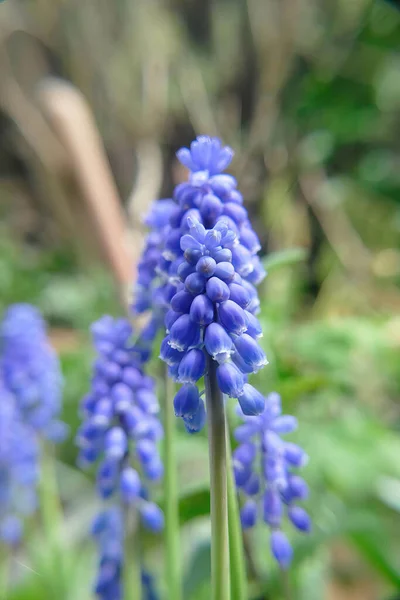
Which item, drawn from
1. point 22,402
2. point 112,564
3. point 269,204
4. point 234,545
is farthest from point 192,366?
point 269,204

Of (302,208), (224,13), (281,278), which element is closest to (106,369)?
(281,278)

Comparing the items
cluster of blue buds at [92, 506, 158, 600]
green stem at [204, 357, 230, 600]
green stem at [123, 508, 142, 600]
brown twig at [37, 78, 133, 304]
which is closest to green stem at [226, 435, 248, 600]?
green stem at [204, 357, 230, 600]

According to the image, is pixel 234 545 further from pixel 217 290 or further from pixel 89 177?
pixel 89 177

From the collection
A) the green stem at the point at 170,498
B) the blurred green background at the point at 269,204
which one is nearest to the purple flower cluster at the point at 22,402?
the blurred green background at the point at 269,204

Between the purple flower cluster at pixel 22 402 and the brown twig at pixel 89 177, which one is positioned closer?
the purple flower cluster at pixel 22 402

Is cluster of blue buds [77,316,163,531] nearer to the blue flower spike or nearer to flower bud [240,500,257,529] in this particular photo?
the blue flower spike

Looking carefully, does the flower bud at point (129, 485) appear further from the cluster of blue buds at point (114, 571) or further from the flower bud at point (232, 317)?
the flower bud at point (232, 317)
